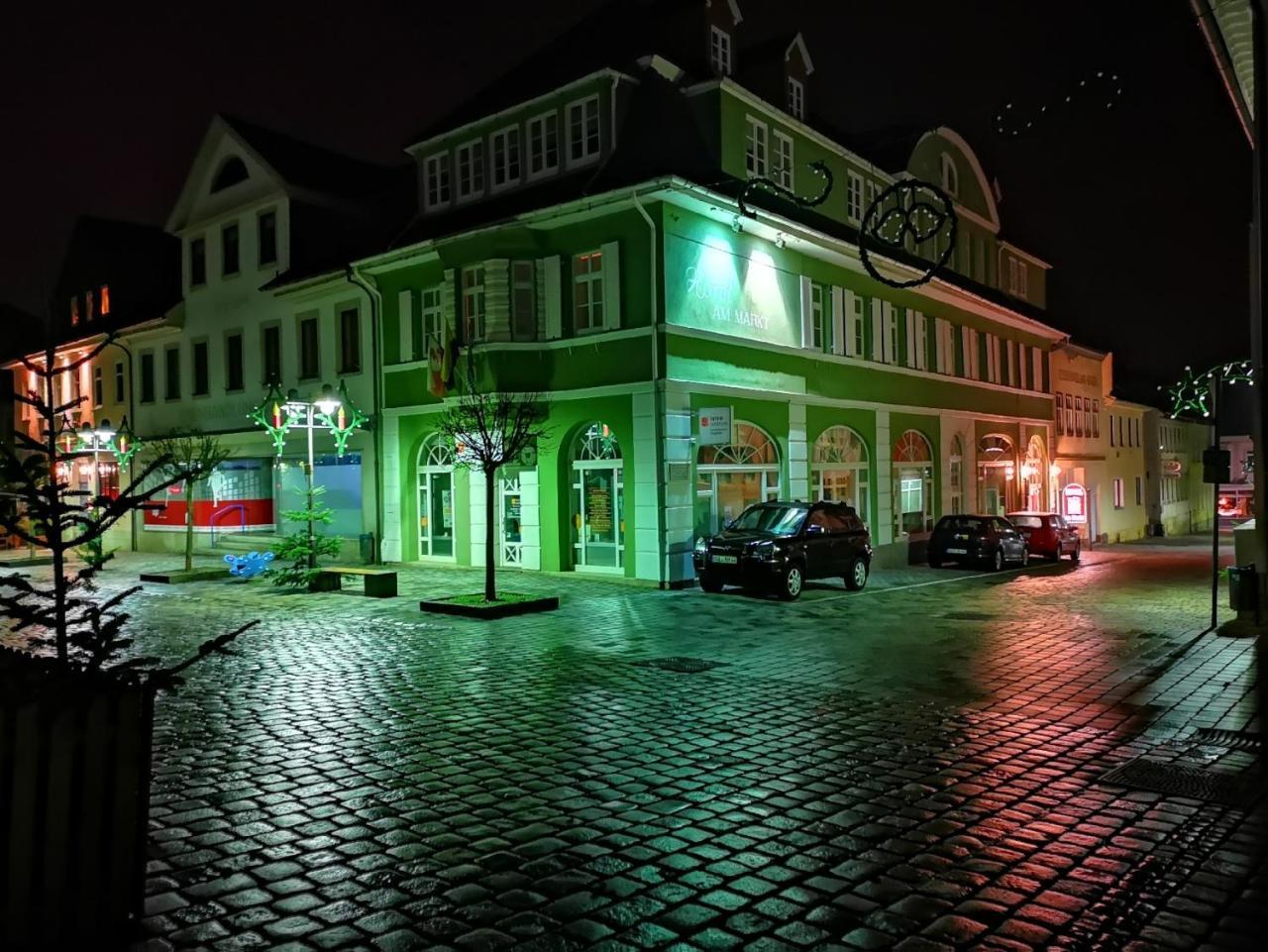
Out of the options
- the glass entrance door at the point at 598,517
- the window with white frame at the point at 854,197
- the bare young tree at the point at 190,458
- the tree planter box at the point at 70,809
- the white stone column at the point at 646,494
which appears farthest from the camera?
the window with white frame at the point at 854,197

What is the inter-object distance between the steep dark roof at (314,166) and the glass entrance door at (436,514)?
10.3 metres

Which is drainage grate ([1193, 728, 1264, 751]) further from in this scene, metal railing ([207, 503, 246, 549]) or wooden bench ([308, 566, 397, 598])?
metal railing ([207, 503, 246, 549])

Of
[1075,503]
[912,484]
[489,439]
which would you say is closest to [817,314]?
[912,484]

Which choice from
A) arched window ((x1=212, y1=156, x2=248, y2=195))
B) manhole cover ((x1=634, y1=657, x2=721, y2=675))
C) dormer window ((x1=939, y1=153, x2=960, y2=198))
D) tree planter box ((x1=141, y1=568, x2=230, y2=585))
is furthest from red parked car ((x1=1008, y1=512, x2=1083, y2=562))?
arched window ((x1=212, y1=156, x2=248, y2=195))

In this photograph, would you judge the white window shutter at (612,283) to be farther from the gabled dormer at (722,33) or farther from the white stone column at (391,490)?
the white stone column at (391,490)

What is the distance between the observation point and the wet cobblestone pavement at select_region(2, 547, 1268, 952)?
196 inches

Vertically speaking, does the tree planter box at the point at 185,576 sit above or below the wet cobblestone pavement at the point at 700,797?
above

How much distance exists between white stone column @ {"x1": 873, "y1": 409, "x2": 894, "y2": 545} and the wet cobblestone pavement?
46.7ft

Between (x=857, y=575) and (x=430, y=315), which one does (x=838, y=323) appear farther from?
(x=430, y=315)

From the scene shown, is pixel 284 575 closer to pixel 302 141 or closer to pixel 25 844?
pixel 25 844

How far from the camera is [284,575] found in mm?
20953

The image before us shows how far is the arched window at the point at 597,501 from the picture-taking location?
22484 mm

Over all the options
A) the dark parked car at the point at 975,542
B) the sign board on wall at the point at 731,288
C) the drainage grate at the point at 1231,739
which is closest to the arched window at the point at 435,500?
the sign board on wall at the point at 731,288

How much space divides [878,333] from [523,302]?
11.3m
